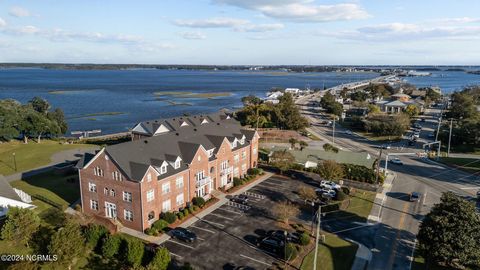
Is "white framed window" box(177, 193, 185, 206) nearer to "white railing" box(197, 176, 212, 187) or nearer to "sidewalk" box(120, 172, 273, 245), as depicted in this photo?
"sidewalk" box(120, 172, 273, 245)

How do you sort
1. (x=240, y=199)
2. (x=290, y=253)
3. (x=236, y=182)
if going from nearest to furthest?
(x=290, y=253), (x=240, y=199), (x=236, y=182)

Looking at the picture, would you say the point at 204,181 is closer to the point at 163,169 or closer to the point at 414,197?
the point at 163,169

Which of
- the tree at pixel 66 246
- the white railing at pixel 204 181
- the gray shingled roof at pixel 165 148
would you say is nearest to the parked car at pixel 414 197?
the gray shingled roof at pixel 165 148

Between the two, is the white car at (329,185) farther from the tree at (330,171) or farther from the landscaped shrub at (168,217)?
the landscaped shrub at (168,217)

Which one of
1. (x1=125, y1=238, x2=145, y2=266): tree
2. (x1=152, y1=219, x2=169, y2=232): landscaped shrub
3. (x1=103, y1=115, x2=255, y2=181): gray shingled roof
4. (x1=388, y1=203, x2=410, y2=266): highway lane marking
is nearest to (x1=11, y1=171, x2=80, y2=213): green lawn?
(x1=103, y1=115, x2=255, y2=181): gray shingled roof

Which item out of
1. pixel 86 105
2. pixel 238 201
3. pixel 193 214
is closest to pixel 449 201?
pixel 238 201

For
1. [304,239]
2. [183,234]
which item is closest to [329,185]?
[304,239]
